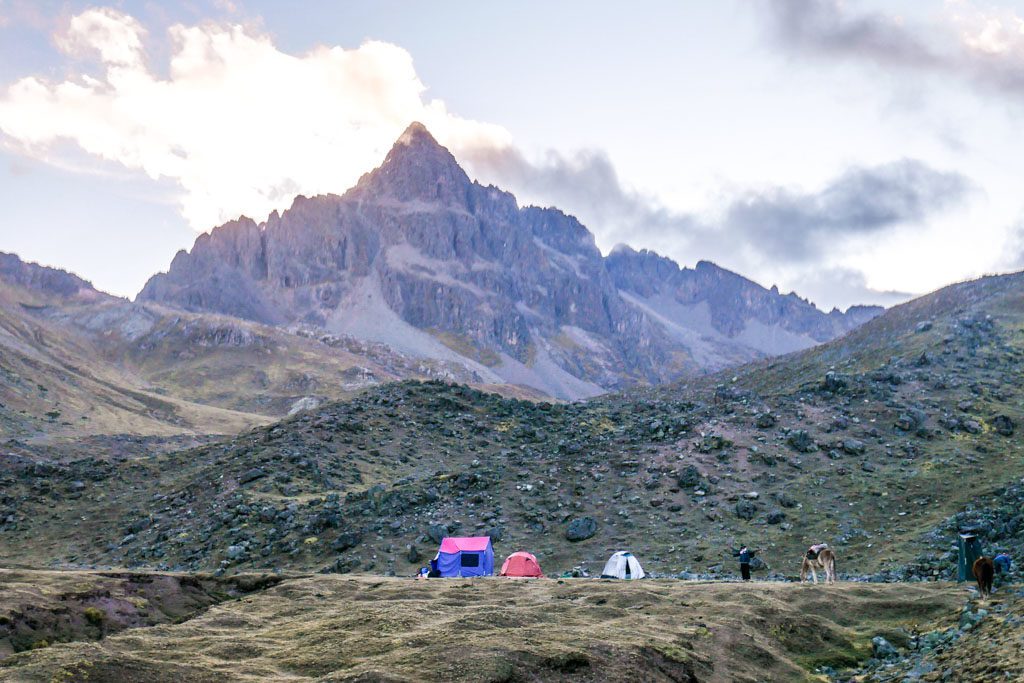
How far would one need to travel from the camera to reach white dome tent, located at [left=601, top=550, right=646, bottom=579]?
1746 inches

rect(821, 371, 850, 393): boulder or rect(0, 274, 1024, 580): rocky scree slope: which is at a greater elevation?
rect(821, 371, 850, 393): boulder

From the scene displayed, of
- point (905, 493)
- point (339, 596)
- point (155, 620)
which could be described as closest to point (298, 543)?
point (339, 596)

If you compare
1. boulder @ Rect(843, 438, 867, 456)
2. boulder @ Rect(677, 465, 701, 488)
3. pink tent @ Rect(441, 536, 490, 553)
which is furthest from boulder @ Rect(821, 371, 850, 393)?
pink tent @ Rect(441, 536, 490, 553)

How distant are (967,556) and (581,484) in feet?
105

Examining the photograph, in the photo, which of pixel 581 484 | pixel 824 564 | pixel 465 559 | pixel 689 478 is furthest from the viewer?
pixel 581 484

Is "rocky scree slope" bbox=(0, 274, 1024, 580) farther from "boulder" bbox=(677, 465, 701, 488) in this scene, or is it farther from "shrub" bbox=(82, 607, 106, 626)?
"shrub" bbox=(82, 607, 106, 626)

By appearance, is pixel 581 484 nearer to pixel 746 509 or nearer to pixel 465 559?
pixel 746 509

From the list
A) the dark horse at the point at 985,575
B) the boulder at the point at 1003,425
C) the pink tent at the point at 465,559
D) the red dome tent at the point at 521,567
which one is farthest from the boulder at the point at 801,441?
the dark horse at the point at 985,575

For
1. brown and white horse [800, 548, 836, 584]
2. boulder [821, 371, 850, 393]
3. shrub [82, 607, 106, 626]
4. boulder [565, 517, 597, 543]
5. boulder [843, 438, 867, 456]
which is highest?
boulder [821, 371, 850, 393]

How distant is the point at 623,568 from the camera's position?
44781 mm

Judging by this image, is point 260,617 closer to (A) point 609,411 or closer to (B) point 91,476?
(B) point 91,476

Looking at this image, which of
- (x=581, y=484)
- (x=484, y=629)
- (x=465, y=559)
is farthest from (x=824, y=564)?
(x=581, y=484)

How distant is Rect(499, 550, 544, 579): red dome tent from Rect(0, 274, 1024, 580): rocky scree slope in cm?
485

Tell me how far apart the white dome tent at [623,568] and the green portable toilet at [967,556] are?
16684 mm
